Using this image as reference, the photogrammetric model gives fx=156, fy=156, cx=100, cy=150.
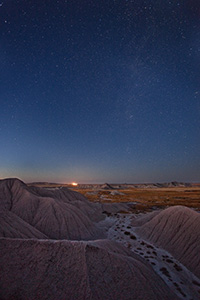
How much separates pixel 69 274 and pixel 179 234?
1362 cm

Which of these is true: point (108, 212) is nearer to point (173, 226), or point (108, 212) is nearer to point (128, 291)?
point (173, 226)

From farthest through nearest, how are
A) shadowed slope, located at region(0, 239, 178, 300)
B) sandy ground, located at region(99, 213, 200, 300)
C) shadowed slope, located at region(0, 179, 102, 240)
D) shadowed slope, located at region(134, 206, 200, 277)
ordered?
Result: 1. shadowed slope, located at region(0, 179, 102, 240)
2. shadowed slope, located at region(134, 206, 200, 277)
3. sandy ground, located at region(99, 213, 200, 300)
4. shadowed slope, located at region(0, 239, 178, 300)

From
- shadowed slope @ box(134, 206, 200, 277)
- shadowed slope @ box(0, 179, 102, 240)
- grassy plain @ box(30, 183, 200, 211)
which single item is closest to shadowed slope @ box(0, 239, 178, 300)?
shadowed slope @ box(134, 206, 200, 277)

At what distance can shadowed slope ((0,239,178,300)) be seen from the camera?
749cm

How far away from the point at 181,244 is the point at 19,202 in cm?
2396

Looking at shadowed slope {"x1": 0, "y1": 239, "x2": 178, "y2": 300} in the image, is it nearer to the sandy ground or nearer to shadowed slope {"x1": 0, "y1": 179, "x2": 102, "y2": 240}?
the sandy ground

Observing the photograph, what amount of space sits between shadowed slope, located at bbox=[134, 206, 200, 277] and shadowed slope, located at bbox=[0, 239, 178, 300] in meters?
6.16

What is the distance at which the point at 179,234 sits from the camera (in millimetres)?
16828

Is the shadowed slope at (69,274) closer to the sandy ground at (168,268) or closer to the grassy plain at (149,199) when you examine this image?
the sandy ground at (168,268)

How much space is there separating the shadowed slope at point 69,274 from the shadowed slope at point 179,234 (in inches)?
242

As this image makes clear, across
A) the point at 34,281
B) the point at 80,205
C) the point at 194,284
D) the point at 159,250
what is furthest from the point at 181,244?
the point at 80,205

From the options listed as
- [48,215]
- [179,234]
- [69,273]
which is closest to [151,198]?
[179,234]

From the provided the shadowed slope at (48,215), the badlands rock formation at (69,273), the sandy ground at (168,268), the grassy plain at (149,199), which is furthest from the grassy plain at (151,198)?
the badlands rock formation at (69,273)

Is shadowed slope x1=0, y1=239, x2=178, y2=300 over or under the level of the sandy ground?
over
